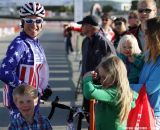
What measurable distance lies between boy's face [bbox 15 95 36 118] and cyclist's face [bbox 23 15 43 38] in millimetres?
732

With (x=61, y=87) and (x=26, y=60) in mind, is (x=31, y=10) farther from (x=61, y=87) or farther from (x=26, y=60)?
(x=61, y=87)

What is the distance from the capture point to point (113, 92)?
3.96 metres

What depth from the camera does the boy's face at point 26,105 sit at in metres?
3.92

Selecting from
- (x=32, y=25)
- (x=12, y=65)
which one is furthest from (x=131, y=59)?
(x=12, y=65)

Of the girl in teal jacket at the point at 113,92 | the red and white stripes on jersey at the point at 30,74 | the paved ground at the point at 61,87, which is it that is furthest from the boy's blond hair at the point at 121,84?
the paved ground at the point at 61,87

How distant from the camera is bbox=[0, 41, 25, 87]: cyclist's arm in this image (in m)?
4.21

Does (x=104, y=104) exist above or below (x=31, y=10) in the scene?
below

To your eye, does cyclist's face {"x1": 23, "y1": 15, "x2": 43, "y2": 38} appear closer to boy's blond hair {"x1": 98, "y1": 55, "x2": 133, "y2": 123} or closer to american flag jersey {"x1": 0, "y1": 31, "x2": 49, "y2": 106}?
american flag jersey {"x1": 0, "y1": 31, "x2": 49, "y2": 106}

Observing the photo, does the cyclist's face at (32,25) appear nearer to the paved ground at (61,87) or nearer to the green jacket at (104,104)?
the green jacket at (104,104)

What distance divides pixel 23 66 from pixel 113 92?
856 mm

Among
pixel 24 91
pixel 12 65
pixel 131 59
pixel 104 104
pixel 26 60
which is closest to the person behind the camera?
pixel 24 91

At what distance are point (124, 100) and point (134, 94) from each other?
0.45 ft

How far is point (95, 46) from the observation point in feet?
22.9

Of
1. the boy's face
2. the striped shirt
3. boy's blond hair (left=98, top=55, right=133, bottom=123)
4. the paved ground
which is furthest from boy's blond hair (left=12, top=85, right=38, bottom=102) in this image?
the paved ground
